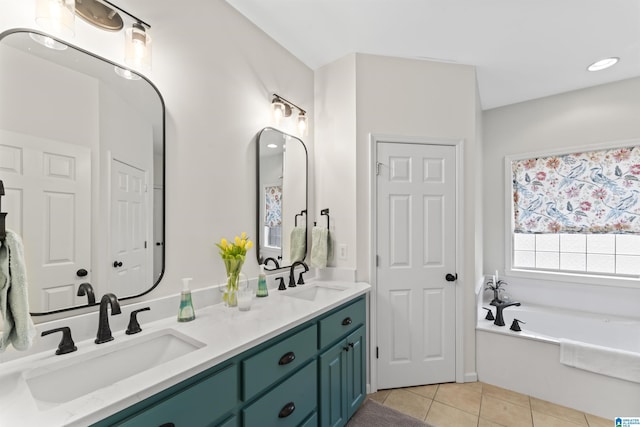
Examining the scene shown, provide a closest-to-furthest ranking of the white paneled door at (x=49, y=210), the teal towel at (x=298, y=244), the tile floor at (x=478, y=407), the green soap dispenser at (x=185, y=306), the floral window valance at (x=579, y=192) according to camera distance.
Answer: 1. the white paneled door at (x=49, y=210)
2. the green soap dispenser at (x=185, y=306)
3. the tile floor at (x=478, y=407)
4. the teal towel at (x=298, y=244)
5. the floral window valance at (x=579, y=192)

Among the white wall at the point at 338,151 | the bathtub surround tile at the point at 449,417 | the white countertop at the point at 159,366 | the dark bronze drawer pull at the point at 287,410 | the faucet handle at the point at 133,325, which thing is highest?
the white wall at the point at 338,151

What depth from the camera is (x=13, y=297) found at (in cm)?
80

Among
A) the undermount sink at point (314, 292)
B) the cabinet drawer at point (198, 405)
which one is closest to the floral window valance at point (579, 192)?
the undermount sink at point (314, 292)

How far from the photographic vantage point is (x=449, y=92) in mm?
2432

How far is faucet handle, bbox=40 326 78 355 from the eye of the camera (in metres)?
0.99

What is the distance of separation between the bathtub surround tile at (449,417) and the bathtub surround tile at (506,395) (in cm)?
39

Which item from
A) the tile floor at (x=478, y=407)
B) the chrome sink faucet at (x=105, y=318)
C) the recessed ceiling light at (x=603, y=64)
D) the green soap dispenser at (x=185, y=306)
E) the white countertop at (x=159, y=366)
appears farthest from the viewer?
the recessed ceiling light at (x=603, y=64)

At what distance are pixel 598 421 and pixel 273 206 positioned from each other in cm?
276

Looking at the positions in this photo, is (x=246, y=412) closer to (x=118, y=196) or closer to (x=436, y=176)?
(x=118, y=196)

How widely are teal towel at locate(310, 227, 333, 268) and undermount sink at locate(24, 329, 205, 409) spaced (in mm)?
1245

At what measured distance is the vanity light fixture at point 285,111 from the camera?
2.09m

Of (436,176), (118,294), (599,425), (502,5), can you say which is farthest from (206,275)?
(599,425)

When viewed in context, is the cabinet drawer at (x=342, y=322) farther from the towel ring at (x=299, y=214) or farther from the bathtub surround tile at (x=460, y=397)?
the bathtub surround tile at (x=460, y=397)

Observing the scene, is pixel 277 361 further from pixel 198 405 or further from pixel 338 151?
pixel 338 151
